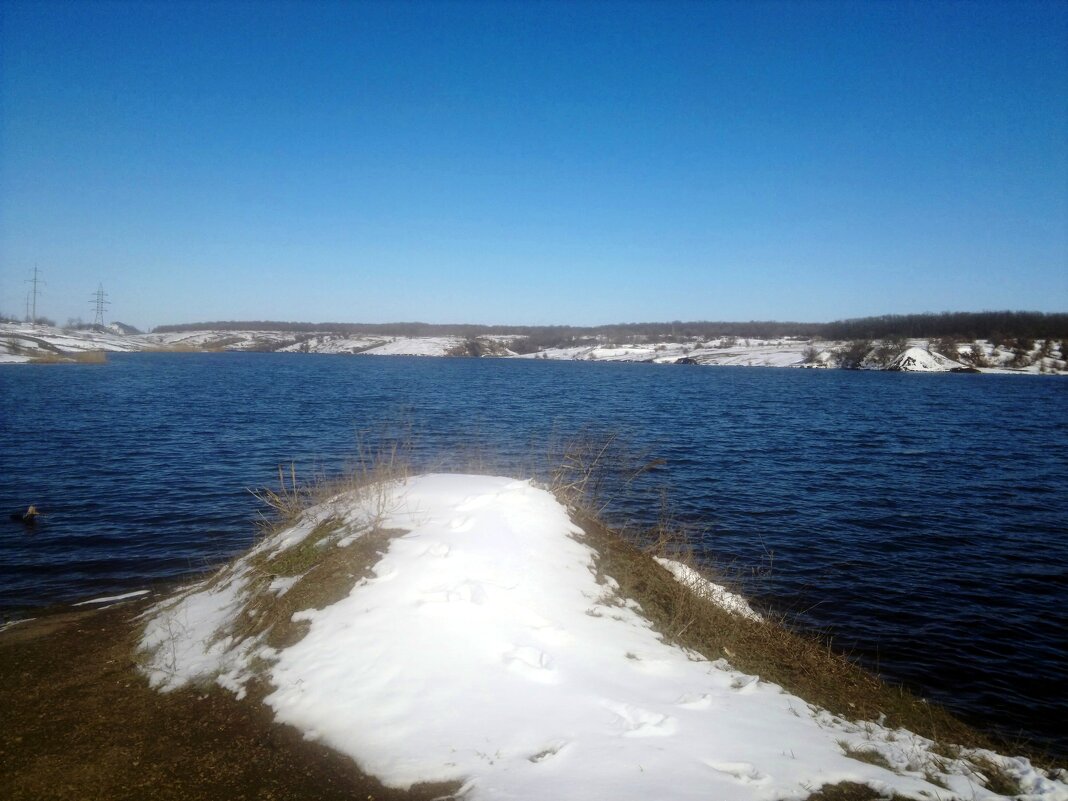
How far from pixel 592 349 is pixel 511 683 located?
555 feet

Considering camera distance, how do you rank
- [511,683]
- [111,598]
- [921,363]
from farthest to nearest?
[921,363]
[111,598]
[511,683]

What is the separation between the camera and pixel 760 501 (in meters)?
19.3

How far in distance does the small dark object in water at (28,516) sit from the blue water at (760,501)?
28 centimetres

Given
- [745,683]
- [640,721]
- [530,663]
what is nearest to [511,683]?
[530,663]

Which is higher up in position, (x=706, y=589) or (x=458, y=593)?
(x=458, y=593)

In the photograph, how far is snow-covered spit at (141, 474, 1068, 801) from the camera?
5262 mm

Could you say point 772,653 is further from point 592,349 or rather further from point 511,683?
point 592,349

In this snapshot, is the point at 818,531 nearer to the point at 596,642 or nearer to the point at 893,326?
the point at 596,642

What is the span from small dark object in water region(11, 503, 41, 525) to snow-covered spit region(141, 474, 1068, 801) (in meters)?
8.84

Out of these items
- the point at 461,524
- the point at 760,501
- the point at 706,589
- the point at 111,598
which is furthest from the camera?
the point at 760,501

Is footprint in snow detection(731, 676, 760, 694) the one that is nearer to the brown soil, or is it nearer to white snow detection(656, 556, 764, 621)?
white snow detection(656, 556, 764, 621)

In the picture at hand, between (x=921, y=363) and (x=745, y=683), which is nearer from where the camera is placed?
(x=745, y=683)

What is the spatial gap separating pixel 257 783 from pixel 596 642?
12.1 feet

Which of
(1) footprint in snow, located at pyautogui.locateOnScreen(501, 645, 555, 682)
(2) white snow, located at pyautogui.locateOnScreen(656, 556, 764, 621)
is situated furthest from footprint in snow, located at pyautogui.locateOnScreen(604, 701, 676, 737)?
(2) white snow, located at pyautogui.locateOnScreen(656, 556, 764, 621)
